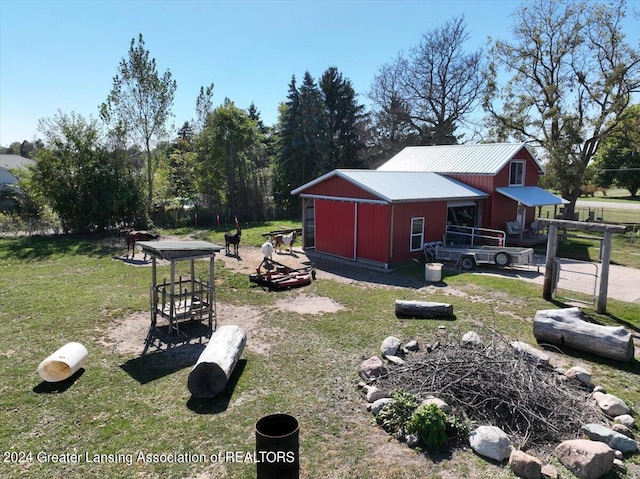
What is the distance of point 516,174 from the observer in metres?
21.6

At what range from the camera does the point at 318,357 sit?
8.09m

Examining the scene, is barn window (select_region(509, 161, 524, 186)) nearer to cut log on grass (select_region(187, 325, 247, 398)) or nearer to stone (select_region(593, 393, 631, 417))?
stone (select_region(593, 393, 631, 417))

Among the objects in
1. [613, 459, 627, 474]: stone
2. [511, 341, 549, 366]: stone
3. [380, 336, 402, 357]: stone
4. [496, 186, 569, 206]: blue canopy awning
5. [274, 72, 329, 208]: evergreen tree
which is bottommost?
[613, 459, 627, 474]: stone

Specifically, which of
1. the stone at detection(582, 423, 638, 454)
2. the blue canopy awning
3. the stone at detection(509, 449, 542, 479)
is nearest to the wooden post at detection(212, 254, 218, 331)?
the stone at detection(509, 449, 542, 479)

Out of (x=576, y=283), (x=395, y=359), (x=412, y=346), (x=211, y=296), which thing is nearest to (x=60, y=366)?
(x=211, y=296)

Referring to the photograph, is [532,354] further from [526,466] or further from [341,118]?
[341,118]

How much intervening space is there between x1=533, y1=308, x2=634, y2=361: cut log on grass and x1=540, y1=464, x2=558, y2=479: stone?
410 centimetres

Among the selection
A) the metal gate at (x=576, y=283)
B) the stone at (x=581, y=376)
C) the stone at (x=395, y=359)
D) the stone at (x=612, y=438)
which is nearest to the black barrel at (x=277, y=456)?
the stone at (x=395, y=359)

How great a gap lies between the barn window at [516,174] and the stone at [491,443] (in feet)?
60.2

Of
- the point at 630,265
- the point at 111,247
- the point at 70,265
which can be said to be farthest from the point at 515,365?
the point at 111,247

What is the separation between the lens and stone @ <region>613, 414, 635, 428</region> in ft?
19.0

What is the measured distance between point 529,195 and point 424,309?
13612 mm

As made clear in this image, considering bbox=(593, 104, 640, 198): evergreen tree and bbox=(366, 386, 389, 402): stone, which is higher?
bbox=(593, 104, 640, 198): evergreen tree

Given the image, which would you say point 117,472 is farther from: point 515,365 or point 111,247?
point 111,247
